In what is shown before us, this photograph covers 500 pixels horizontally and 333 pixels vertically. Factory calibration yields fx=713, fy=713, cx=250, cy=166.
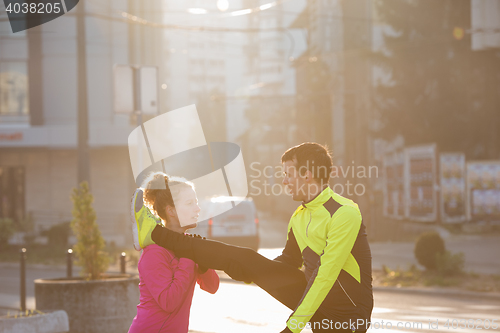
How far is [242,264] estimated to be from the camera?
3568mm

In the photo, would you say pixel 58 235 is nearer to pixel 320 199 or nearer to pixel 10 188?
pixel 10 188

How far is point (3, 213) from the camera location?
33.3 m

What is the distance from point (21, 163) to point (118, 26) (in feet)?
25.7

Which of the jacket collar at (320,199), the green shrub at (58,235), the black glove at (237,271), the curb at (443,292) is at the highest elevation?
the jacket collar at (320,199)

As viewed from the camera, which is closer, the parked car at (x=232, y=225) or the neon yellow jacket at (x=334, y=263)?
the neon yellow jacket at (x=334, y=263)

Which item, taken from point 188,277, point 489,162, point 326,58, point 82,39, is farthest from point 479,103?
point 188,277

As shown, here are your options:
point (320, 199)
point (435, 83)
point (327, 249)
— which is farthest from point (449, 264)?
point (435, 83)

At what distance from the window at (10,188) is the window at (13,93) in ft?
8.68

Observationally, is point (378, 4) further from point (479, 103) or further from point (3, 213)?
point (3, 213)

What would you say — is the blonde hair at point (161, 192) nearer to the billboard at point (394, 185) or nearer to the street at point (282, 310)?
the street at point (282, 310)

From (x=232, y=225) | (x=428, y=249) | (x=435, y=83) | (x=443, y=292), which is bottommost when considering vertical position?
(x=443, y=292)

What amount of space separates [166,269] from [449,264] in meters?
12.0

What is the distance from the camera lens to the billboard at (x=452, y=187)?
28.2 m

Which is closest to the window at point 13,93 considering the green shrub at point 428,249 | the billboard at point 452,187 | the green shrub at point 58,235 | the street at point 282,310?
the green shrub at point 58,235
